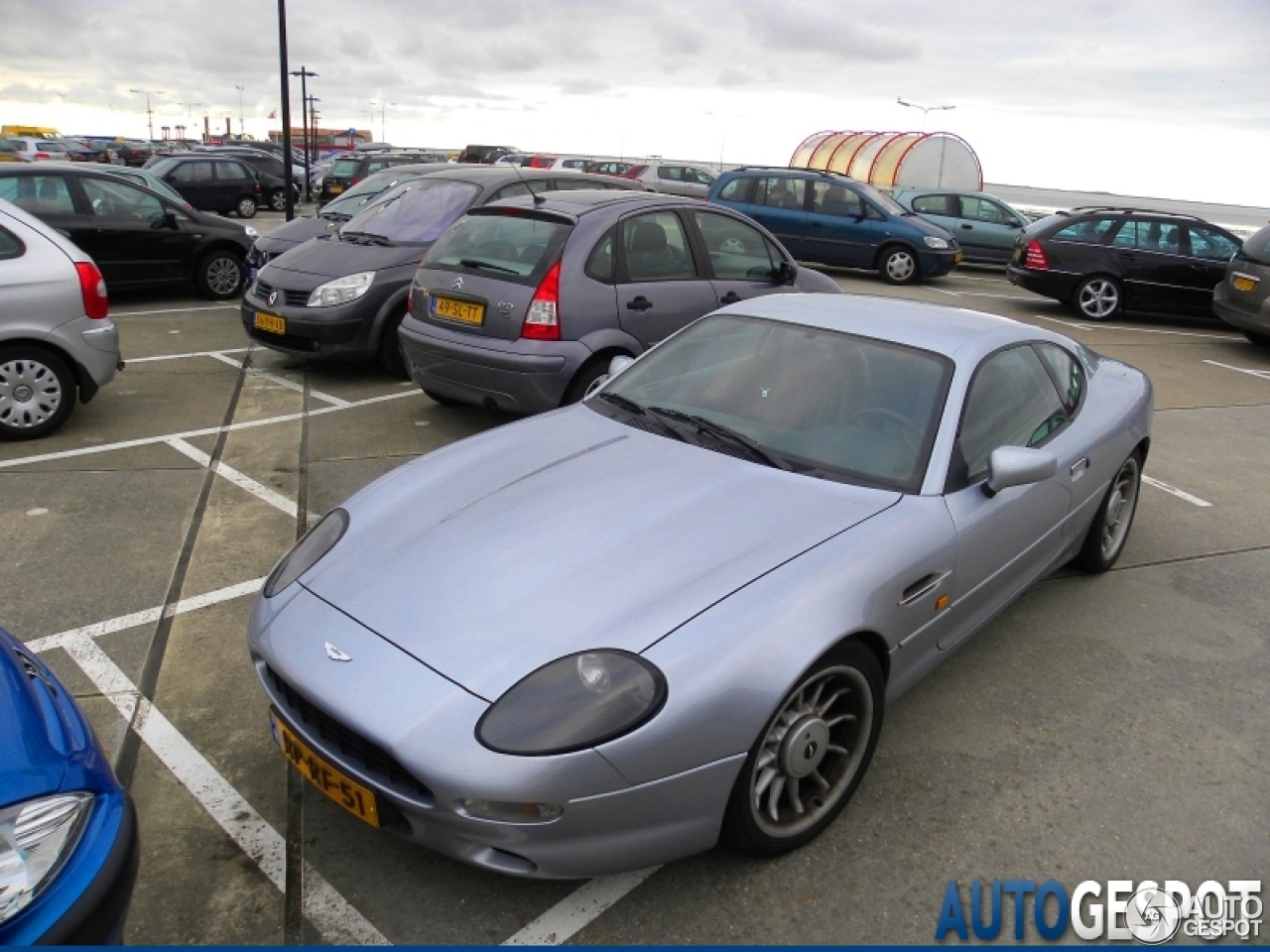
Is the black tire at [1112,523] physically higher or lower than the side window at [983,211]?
lower

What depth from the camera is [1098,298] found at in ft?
41.7

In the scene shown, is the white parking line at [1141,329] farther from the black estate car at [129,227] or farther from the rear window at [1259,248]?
the black estate car at [129,227]

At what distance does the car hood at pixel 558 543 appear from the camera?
8.21 ft

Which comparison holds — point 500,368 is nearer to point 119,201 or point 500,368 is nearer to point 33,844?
point 33,844

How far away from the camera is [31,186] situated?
9.66 meters

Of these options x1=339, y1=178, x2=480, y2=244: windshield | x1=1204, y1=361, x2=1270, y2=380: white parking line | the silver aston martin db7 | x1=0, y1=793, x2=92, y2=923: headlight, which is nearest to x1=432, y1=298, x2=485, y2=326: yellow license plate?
x1=339, y1=178, x2=480, y2=244: windshield

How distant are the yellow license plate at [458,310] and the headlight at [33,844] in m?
4.25

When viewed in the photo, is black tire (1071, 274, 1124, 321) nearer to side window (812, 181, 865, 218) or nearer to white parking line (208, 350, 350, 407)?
side window (812, 181, 865, 218)

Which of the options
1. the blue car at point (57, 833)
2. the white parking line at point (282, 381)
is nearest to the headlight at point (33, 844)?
the blue car at point (57, 833)

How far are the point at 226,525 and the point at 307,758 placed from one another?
2642 mm

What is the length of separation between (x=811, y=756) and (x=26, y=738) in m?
1.86

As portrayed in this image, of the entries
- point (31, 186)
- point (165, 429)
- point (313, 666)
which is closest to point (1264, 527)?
point (313, 666)

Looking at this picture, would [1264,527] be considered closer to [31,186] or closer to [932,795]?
[932,795]

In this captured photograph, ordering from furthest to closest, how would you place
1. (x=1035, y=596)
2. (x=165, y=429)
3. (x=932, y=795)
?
1. (x=165, y=429)
2. (x=1035, y=596)
3. (x=932, y=795)
